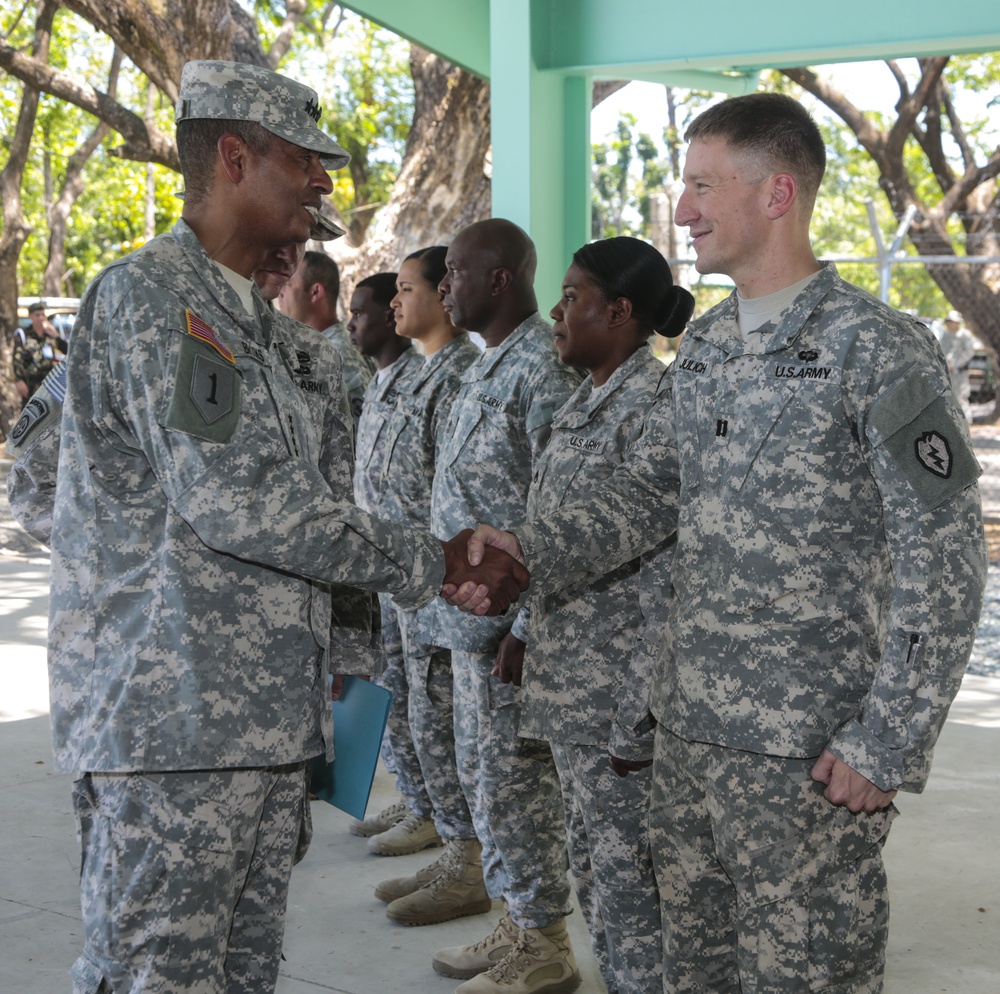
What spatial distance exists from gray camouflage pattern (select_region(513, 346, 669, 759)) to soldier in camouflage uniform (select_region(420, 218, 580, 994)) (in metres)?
0.38

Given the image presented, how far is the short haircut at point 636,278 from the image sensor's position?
9.73 ft

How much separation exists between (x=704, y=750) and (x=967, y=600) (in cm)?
51

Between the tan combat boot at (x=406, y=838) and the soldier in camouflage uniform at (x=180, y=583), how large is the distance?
202 cm

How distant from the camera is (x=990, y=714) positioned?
5766mm

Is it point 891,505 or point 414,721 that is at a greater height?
point 891,505

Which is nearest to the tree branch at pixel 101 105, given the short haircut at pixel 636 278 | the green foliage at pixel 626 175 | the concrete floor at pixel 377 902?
the concrete floor at pixel 377 902

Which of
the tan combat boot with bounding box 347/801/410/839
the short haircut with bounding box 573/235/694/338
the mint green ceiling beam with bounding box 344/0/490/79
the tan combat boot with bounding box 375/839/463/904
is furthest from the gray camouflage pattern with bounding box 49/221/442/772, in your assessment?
the mint green ceiling beam with bounding box 344/0/490/79

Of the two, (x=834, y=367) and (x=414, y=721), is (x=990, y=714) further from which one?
(x=834, y=367)

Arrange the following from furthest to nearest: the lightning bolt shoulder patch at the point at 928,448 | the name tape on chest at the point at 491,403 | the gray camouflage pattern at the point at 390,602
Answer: the gray camouflage pattern at the point at 390,602 < the name tape on chest at the point at 491,403 < the lightning bolt shoulder patch at the point at 928,448

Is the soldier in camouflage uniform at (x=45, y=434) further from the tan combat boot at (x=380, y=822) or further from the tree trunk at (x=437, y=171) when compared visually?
the tree trunk at (x=437, y=171)

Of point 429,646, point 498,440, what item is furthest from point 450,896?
point 498,440

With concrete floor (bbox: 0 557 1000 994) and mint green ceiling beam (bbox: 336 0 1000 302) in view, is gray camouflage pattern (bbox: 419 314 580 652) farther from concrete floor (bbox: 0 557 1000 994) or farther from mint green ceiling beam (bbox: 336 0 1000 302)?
mint green ceiling beam (bbox: 336 0 1000 302)

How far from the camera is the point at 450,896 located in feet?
11.8

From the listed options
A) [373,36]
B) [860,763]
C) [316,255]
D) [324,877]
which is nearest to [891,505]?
[860,763]
